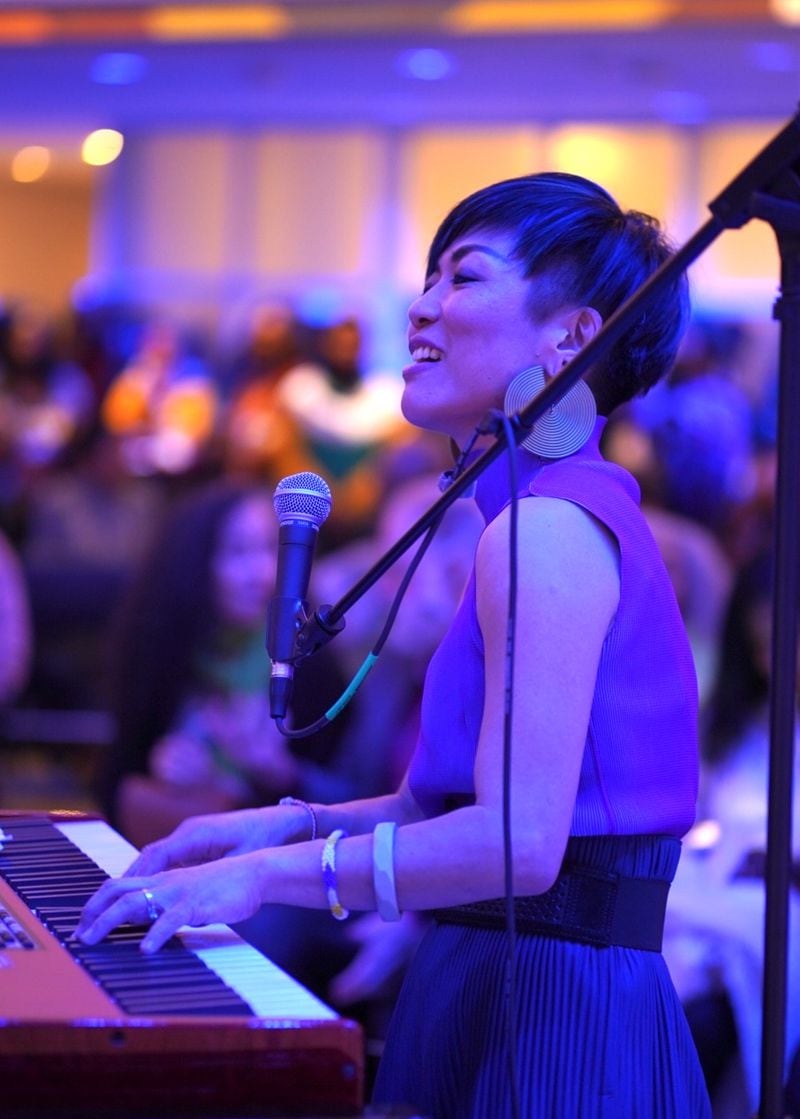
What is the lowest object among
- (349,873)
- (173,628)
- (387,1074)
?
(387,1074)

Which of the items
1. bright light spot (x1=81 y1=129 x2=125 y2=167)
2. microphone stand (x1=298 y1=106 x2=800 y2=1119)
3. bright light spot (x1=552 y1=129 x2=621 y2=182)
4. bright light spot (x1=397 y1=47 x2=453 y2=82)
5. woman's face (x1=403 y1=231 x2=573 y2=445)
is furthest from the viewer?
bright light spot (x1=81 y1=129 x2=125 y2=167)

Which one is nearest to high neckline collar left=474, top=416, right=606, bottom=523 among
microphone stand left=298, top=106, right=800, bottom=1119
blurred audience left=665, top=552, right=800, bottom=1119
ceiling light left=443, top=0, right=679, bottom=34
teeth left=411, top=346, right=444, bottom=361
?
teeth left=411, top=346, right=444, bottom=361

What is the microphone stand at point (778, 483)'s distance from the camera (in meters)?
1.15

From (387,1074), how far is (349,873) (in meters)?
0.35

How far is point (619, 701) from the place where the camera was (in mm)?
1370

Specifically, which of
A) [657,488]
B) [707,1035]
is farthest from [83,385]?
[707,1035]

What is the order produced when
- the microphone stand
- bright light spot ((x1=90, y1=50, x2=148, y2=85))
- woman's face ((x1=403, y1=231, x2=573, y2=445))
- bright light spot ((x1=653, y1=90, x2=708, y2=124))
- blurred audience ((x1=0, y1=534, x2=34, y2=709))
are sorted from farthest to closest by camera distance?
bright light spot ((x1=653, y1=90, x2=708, y2=124))
bright light spot ((x1=90, y1=50, x2=148, y2=85))
blurred audience ((x1=0, y1=534, x2=34, y2=709))
woman's face ((x1=403, y1=231, x2=573, y2=445))
the microphone stand

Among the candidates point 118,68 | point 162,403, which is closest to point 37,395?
point 162,403

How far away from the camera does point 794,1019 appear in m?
2.65

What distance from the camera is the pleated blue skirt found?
1.37 m

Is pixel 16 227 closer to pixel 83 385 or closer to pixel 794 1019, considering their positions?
pixel 83 385

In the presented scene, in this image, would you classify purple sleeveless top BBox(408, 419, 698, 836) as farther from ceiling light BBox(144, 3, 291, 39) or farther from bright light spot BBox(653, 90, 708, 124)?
bright light spot BBox(653, 90, 708, 124)

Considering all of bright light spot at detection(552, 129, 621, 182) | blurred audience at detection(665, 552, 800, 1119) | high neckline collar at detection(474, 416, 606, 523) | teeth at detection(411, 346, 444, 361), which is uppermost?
bright light spot at detection(552, 129, 621, 182)

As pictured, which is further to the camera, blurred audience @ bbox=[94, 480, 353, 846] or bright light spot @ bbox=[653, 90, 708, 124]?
bright light spot @ bbox=[653, 90, 708, 124]
